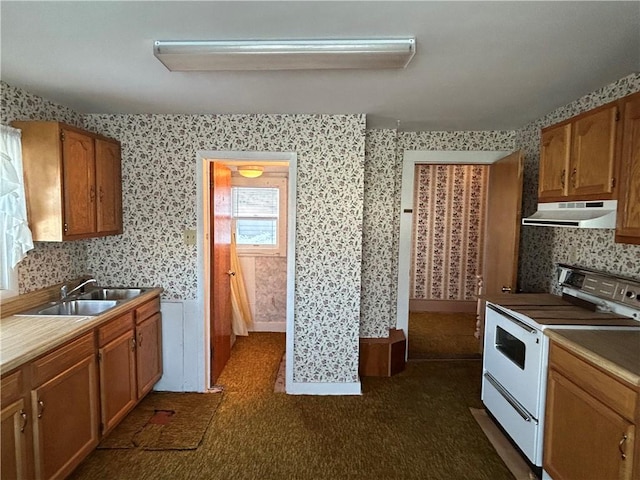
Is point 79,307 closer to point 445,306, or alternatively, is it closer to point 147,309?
point 147,309

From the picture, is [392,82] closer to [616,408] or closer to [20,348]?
[616,408]

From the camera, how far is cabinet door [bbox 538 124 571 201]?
2.40m

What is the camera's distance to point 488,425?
2.74 meters

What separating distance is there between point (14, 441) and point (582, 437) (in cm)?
261

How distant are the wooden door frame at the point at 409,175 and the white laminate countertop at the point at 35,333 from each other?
2483mm

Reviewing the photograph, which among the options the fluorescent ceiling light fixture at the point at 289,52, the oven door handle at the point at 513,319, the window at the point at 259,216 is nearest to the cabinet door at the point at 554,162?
the oven door handle at the point at 513,319

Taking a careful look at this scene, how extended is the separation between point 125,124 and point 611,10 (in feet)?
10.5

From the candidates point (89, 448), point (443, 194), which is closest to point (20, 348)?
point (89, 448)

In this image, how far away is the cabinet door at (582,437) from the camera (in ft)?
5.15

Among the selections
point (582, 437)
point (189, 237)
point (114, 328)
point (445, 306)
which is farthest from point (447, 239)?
point (114, 328)

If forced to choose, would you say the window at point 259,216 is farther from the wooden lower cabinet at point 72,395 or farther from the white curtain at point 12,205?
the white curtain at point 12,205

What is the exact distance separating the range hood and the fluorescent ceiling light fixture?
4.43 feet

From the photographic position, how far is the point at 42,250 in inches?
104

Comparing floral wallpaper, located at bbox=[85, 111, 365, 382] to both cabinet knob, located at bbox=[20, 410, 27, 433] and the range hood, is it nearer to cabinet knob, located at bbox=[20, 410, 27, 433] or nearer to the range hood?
the range hood
